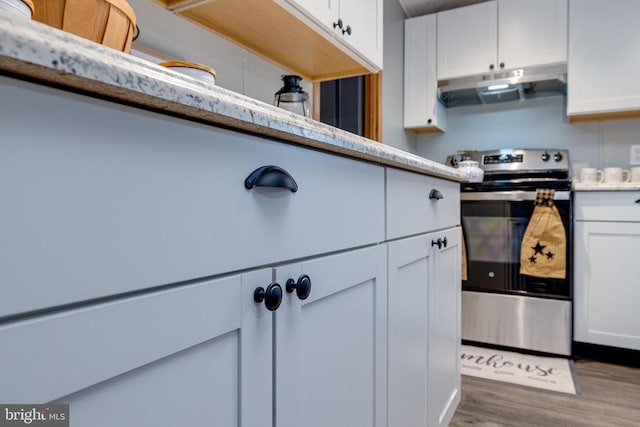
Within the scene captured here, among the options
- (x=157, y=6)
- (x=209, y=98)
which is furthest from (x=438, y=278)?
(x=157, y=6)

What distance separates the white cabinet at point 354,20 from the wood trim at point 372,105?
2.68ft

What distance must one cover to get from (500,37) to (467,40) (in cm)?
22

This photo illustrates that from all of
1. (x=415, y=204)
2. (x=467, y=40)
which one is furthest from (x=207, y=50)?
(x=467, y=40)

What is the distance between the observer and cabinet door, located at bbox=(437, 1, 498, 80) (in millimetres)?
2709

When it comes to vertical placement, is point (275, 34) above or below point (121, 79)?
above

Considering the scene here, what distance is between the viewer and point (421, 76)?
295 centimetres

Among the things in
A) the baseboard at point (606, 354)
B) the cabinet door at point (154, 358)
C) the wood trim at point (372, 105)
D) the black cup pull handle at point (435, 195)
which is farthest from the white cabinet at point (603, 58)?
the cabinet door at point (154, 358)

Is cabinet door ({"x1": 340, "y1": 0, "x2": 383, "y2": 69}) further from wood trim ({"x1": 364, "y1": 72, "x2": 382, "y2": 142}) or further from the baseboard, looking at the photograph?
the baseboard

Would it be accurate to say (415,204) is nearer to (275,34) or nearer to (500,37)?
(275,34)

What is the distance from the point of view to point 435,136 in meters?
3.20

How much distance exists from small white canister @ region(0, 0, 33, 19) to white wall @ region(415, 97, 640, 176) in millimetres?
2971

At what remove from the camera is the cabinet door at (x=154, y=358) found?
12.3 inches

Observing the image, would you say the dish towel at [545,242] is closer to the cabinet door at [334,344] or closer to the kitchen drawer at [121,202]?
the cabinet door at [334,344]

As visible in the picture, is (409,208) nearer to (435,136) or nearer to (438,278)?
(438,278)
